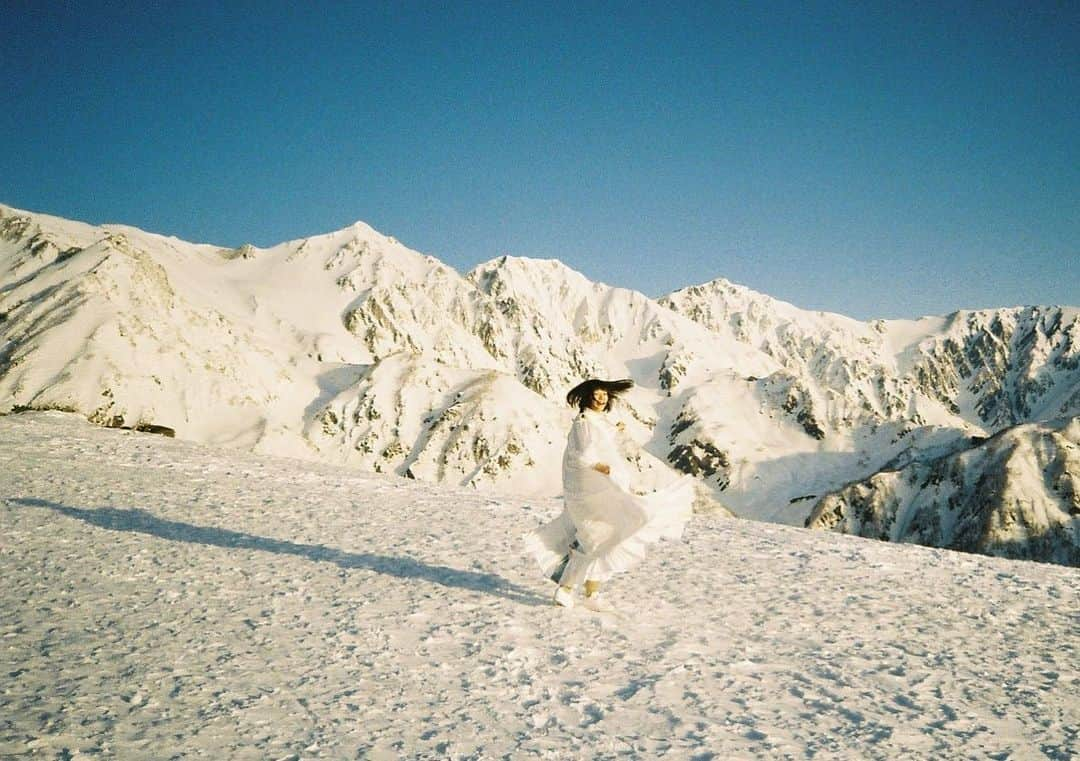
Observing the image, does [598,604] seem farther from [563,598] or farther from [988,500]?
[988,500]

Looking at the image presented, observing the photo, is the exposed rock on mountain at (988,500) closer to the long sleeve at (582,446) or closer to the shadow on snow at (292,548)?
the shadow on snow at (292,548)

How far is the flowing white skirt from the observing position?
284 inches

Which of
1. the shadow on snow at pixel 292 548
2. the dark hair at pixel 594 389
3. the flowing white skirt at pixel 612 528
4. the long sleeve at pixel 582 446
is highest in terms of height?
the dark hair at pixel 594 389

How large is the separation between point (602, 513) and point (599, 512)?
41 millimetres

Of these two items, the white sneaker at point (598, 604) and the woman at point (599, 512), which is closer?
the woman at point (599, 512)

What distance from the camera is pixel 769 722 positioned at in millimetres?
5047

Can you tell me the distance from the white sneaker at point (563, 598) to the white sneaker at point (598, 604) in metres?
0.25

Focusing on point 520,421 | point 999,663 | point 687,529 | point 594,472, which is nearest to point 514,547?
point 594,472

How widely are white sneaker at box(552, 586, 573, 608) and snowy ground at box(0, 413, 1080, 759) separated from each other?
0.16m

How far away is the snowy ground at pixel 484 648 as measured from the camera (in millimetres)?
A: 4676

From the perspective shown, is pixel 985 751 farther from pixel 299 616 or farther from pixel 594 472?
pixel 299 616

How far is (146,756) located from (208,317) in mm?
135983

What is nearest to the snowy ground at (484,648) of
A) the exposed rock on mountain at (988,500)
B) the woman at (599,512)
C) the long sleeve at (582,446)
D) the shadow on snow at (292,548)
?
the shadow on snow at (292,548)

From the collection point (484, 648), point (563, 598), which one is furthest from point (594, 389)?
point (484, 648)
